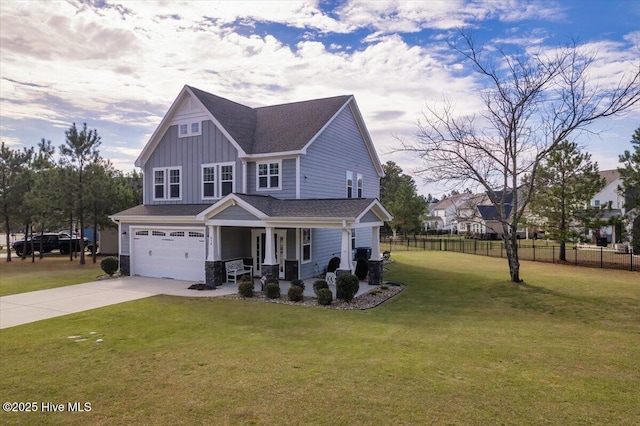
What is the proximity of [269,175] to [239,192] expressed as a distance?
1.62m

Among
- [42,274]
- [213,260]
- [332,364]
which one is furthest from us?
[42,274]

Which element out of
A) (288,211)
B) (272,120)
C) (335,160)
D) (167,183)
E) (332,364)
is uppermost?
(272,120)

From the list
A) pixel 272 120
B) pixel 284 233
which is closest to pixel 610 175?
pixel 272 120

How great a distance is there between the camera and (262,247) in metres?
18.5

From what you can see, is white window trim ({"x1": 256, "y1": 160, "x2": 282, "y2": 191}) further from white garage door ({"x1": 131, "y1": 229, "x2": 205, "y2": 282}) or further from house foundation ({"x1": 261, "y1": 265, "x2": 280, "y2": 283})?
house foundation ({"x1": 261, "y1": 265, "x2": 280, "y2": 283})

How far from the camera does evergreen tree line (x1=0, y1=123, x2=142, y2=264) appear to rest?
2391 cm

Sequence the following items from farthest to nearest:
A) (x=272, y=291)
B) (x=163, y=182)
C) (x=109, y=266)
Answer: (x=163, y=182) → (x=109, y=266) → (x=272, y=291)

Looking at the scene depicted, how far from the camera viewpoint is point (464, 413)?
17.2ft

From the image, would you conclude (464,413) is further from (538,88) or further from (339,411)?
(538,88)

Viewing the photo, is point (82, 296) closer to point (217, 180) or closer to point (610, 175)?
point (217, 180)

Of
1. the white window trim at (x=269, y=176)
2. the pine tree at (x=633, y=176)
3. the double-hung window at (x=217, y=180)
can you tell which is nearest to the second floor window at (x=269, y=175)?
the white window trim at (x=269, y=176)

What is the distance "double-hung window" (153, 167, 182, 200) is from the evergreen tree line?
6246 millimetres

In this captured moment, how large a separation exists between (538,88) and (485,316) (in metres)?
10.4

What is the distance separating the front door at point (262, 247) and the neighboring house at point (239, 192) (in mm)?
47
